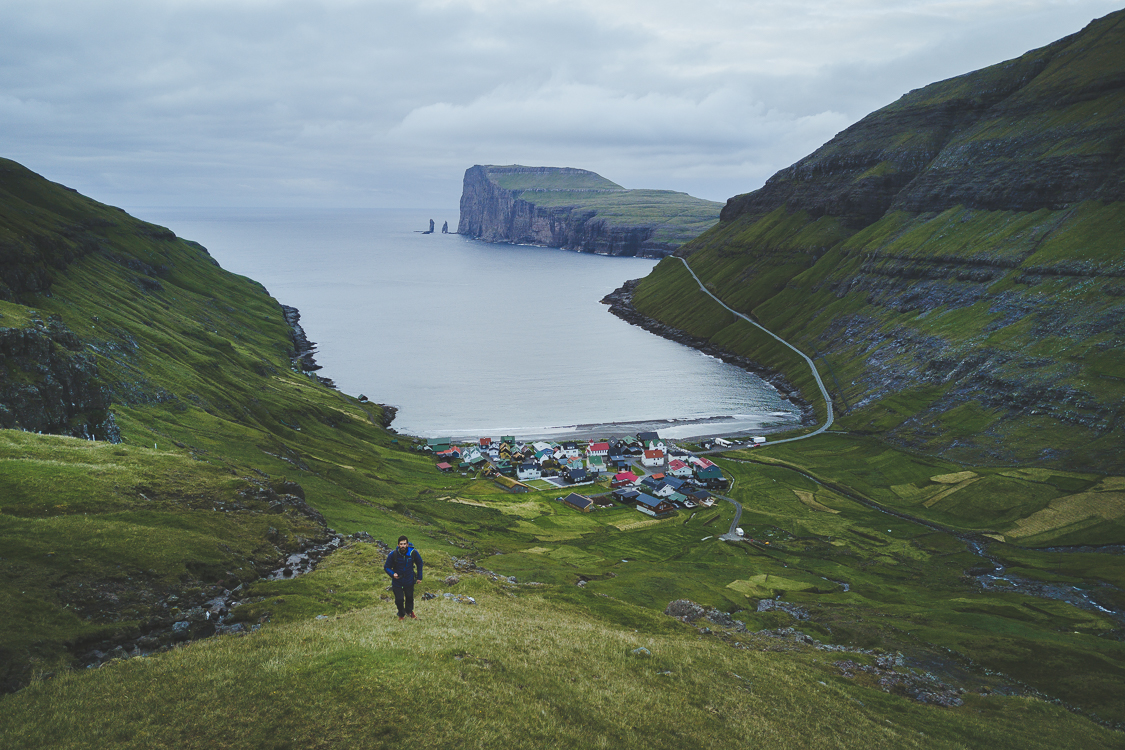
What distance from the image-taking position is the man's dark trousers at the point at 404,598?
26.7 meters

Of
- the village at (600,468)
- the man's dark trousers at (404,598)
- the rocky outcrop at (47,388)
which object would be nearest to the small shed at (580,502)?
the village at (600,468)

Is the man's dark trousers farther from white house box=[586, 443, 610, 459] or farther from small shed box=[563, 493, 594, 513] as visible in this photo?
white house box=[586, 443, 610, 459]

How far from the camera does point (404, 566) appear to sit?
25562 millimetres

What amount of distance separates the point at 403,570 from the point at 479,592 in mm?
18036

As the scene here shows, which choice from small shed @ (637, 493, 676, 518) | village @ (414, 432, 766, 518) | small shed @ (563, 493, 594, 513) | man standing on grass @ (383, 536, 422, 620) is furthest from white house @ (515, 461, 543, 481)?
man standing on grass @ (383, 536, 422, 620)

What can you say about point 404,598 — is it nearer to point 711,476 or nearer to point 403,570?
point 403,570

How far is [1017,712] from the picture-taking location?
38.3m

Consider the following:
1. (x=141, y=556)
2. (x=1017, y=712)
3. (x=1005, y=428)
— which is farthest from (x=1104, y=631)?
(x=141, y=556)

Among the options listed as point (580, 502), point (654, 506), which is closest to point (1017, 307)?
point (654, 506)

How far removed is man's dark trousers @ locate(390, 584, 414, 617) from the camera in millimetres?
26656

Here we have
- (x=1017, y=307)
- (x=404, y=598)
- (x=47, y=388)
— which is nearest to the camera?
(x=404, y=598)

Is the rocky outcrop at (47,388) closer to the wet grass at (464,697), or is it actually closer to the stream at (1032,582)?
the wet grass at (464,697)

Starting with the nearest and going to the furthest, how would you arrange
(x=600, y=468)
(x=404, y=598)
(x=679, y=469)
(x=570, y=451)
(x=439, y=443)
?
(x=404, y=598) < (x=679, y=469) < (x=600, y=468) < (x=570, y=451) < (x=439, y=443)

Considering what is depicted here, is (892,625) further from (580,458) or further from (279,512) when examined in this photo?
(580,458)
